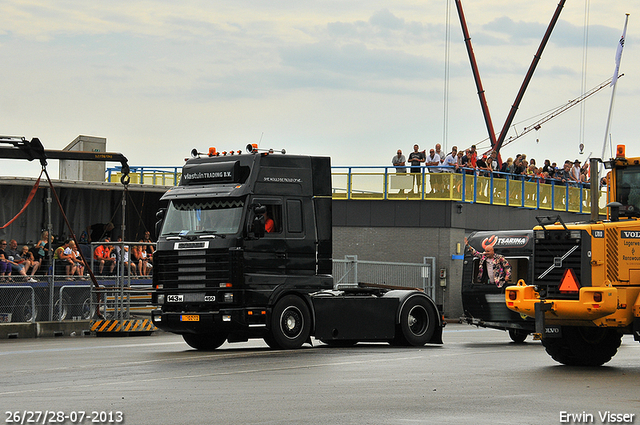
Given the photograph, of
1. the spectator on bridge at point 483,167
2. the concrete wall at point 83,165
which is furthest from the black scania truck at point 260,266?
the spectator on bridge at point 483,167

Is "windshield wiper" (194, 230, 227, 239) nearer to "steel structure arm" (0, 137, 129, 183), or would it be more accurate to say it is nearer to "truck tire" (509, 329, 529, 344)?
"steel structure arm" (0, 137, 129, 183)

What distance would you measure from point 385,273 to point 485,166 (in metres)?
6.88

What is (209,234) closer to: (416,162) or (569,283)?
(569,283)

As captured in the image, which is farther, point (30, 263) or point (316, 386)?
point (30, 263)

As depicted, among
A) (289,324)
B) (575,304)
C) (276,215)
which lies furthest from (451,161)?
(575,304)

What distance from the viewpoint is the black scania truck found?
1927 centimetres

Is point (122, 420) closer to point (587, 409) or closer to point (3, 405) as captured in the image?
point (3, 405)

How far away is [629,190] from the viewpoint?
15.8 meters

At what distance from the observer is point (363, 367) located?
50.5ft

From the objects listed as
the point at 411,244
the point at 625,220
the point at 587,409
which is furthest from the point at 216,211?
the point at 411,244

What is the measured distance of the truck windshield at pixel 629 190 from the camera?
15523 mm

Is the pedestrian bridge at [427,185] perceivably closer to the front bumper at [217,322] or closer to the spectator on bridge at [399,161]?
the spectator on bridge at [399,161]

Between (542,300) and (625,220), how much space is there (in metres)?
1.69

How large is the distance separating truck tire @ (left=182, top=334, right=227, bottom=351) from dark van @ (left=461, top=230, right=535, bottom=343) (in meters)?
Answer: 5.71
